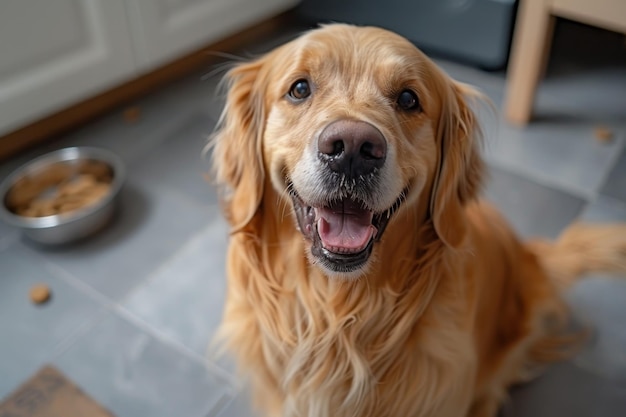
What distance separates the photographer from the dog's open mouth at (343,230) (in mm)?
1011

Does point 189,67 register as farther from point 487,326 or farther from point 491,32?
point 487,326

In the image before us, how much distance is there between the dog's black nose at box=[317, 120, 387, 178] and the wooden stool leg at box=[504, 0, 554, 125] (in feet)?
4.98

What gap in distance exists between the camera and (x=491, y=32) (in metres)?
2.51

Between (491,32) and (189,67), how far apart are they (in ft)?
4.43

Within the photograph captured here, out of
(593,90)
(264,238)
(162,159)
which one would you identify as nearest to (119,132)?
(162,159)

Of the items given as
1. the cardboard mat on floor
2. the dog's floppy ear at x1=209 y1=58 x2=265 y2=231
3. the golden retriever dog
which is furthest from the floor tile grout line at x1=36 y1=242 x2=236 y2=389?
the dog's floppy ear at x1=209 y1=58 x2=265 y2=231

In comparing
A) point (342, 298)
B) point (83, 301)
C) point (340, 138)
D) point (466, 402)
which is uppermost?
point (340, 138)

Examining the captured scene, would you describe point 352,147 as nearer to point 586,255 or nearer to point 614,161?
point 586,255

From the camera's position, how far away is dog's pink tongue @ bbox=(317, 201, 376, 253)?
102 centimetres

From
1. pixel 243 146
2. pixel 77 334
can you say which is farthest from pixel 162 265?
Result: pixel 243 146

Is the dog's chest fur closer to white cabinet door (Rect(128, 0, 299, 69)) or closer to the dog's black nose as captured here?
the dog's black nose

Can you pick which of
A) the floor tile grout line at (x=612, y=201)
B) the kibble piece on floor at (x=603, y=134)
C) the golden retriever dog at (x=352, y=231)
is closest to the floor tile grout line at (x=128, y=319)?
the golden retriever dog at (x=352, y=231)

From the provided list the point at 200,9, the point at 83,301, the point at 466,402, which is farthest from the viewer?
the point at 200,9

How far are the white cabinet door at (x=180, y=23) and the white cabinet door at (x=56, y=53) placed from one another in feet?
0.20
